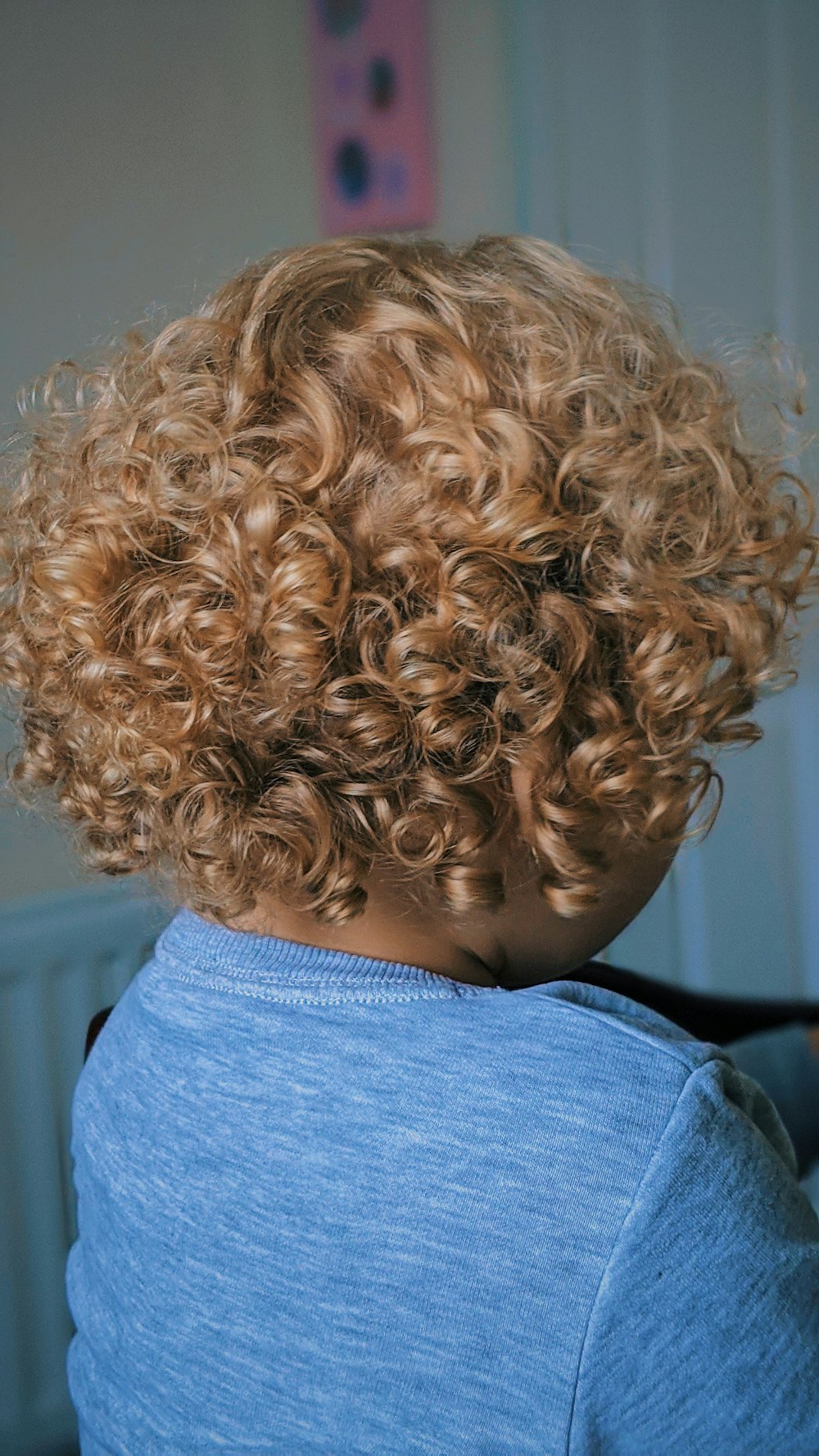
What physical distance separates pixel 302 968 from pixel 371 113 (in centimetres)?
143

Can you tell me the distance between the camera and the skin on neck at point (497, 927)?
0.67 metres

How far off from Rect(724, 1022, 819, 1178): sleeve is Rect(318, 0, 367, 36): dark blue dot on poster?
1465 mm

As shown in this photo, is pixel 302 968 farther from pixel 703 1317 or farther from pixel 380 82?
pixel 380 82

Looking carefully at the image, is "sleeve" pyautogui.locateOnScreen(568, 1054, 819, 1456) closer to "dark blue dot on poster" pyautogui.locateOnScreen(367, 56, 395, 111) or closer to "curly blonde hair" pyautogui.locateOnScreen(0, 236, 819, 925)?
"curly blonde hair" pyautogui.locateOnScreen(0, 236, 819, 925)

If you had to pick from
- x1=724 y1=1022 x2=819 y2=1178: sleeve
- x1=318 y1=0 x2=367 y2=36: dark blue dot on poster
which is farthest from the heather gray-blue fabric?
x1=318 y1=0 x2=367 y2=36: dark blue dot on poster

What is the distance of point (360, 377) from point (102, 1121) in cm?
44

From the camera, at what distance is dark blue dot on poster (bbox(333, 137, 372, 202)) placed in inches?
67.1

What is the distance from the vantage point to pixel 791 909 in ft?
6.57

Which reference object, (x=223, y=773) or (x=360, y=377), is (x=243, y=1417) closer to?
(x=223, y=773)

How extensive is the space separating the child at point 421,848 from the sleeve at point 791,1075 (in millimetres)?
1098

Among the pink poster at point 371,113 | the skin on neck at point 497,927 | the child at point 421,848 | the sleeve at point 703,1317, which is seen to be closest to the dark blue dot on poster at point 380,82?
the pink poster at point 371,113

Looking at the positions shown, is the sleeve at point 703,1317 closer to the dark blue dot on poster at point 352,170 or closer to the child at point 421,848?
the child at point 421,848

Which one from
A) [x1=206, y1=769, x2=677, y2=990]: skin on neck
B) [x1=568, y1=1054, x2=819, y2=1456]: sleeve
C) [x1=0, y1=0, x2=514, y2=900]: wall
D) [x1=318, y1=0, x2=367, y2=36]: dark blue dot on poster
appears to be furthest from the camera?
[x1=318, y1=0, x2=367, y2=36]: dark blue dot on poster

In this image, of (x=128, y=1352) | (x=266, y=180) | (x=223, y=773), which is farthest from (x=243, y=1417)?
(x=266, y=180)
